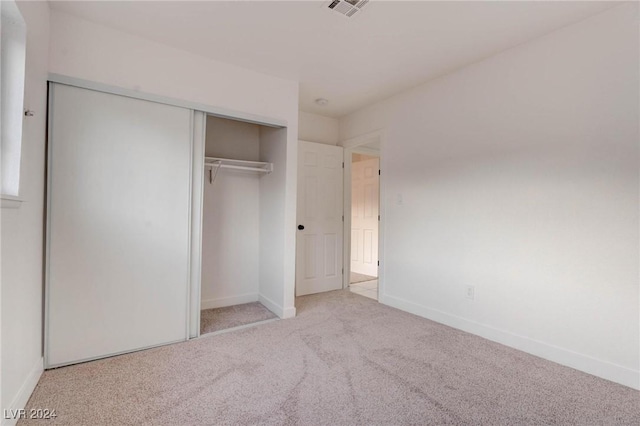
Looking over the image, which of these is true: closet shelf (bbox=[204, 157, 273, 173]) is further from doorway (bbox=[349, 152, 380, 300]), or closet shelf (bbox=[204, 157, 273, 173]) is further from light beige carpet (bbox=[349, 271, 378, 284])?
light beige carpet (bbox=[349, 271, 378, 284])

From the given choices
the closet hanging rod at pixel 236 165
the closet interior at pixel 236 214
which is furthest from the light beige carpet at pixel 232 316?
the closet hanging rod at pixel 236 165

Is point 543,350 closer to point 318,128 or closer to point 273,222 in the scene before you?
point 273,222

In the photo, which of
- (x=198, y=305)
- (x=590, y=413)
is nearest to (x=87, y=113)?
(x=198, y=305)

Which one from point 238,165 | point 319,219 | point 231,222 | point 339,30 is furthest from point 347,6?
point 319,219

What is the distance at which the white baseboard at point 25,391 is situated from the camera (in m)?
1.49

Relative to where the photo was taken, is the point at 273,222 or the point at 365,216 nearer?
the point at 273,222

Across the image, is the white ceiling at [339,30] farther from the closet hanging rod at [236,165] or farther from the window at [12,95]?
the closet hanging rod at [236,165]

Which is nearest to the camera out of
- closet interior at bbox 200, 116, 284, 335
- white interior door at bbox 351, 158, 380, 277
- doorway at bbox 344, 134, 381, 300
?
closet interior at bbox 200, 116, 284, 335

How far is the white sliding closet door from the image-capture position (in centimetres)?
209

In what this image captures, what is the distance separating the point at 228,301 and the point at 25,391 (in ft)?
6.28

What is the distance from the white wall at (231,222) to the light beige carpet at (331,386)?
952 mm

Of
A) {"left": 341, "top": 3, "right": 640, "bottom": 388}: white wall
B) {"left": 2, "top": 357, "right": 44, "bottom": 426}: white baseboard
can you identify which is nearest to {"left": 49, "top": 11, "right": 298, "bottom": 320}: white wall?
{"left": 341, "top": 3, "right": 640, "bottom": 388}: white wall

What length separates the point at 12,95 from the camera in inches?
60.4

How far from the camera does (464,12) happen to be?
6.86ft
